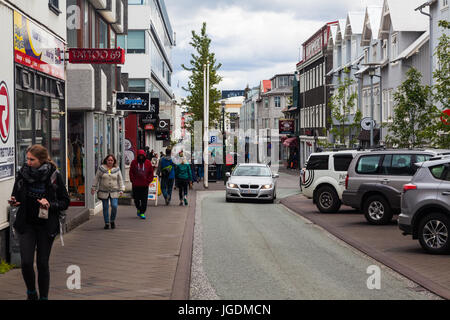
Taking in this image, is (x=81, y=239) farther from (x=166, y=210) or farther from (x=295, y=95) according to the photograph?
(x=295, y=95)

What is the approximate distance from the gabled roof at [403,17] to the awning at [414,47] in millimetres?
1637

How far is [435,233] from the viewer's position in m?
12.4

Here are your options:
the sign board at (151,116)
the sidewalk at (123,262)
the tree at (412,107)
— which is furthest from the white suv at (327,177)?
the sign board at (151,116)

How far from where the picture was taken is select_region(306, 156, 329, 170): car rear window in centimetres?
2276

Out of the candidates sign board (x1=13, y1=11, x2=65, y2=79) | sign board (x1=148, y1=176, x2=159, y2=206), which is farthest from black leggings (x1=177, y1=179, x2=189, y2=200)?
sign board (x1=13, y1=11, x2=65, y2=79)

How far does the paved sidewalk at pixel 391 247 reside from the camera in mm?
9977

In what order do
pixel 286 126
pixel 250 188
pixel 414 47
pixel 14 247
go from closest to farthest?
pixel 14 247 < pixel 250 188 < pixel 414 47 < pixel 286 126

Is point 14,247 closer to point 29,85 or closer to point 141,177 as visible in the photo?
point 29,85

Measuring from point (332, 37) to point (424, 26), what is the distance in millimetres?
21927

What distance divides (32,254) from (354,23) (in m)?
45.0

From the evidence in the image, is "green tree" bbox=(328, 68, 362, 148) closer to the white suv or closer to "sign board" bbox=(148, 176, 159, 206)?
Result: the white suv

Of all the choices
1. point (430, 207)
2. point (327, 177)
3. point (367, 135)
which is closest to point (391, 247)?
point (430, 207)
